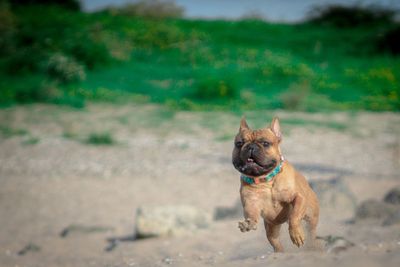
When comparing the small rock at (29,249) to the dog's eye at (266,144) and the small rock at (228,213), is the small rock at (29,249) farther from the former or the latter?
the dog's eye at (266,144)

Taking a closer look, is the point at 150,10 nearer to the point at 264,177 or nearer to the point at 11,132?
the point at 11,132

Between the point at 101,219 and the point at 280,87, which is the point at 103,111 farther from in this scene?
the point at 101,219

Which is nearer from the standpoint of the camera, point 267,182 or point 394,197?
point 267,182

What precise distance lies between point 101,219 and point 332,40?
20.2 m

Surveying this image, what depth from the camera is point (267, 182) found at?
3717 mm

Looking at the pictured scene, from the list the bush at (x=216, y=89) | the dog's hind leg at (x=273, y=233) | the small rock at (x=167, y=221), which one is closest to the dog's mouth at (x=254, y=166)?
the dog's hind leg at (x=273, y=233)

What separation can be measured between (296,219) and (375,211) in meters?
4.96

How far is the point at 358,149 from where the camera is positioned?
598 inches

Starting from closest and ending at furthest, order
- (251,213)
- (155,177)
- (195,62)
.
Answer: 1. (251,213)
2. (155,177)
3. (195,62)

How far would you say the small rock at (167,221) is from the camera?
8398 millimetres

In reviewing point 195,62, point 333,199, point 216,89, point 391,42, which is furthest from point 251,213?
point 391,42

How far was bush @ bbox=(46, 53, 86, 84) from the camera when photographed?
2450cm

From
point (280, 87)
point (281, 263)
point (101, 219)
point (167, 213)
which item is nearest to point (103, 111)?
point (280, 87)

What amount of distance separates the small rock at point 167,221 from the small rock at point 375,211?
2184mm
